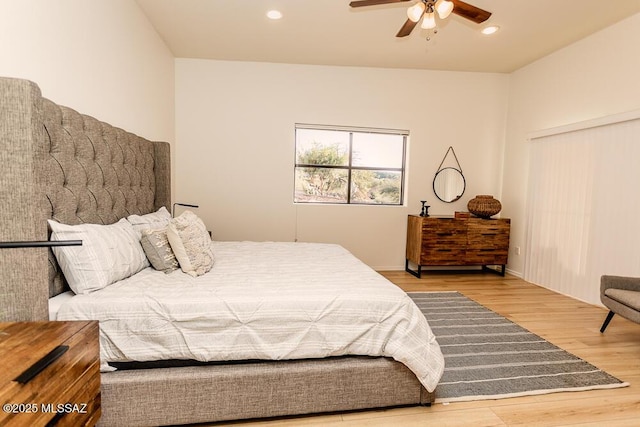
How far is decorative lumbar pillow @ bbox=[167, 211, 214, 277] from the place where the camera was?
6.84 feet

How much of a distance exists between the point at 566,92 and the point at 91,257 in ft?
15.6

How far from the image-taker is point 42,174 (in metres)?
1.38

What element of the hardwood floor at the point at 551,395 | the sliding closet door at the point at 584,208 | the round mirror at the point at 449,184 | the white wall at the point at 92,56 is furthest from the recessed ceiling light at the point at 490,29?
the white wall at the point at 92,56

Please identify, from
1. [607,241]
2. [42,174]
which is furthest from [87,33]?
[607,241]

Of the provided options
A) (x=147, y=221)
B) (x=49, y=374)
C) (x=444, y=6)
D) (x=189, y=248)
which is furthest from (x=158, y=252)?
(x=444, y=6)

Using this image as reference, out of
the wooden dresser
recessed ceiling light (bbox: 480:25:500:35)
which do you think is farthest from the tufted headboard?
recessed ceiling light (bbox: 480:25:500:35)

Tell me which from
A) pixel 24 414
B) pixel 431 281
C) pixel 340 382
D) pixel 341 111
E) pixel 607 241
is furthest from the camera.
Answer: pixel 341 111

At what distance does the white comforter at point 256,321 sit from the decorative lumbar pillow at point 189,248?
8.3 inches

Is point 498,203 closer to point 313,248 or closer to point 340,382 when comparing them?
point 313,248

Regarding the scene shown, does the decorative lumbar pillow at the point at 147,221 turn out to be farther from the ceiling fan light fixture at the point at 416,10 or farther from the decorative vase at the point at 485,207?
the decorative vase at the point at 485,207

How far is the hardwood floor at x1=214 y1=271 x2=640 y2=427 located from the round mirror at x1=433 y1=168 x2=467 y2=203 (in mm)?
1386

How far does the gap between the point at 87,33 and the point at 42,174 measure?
140 centimetres

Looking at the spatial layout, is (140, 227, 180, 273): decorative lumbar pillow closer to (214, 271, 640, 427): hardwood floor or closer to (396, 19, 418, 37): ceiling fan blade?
(214, 271, 640, 427): hardwood floor

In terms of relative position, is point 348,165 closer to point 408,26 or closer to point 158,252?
point 408,26
